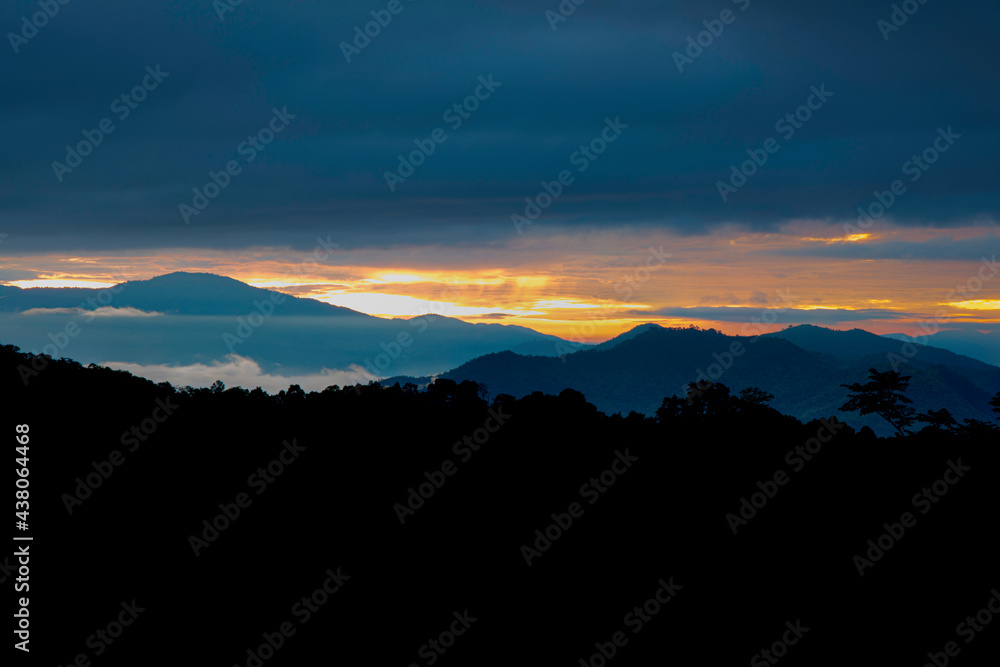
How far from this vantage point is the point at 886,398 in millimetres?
65562

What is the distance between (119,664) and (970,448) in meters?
Answer: 50.9

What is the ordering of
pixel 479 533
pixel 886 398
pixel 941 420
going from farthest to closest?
1. pixel 886 398
2. pixel 941 420
3. pixel 479 533

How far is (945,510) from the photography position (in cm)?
3988

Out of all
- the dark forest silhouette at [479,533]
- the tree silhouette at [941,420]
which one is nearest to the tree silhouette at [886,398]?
the tree silhouette at [941,420]

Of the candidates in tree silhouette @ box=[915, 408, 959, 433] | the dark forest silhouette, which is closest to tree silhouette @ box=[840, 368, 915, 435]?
tree silhouette @ box=[915, 408, 959, 433]

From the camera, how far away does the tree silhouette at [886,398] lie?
64312 mm

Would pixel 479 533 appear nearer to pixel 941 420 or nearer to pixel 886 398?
pixel 886 398

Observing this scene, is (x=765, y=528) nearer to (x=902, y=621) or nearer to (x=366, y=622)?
(x=902, y=621)

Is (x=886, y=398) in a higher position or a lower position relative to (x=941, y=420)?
higher

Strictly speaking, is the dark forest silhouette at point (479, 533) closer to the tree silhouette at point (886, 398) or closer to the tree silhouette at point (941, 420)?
the tree silhouette at point (941, 420)

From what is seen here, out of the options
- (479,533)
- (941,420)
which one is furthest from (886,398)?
(479,533)

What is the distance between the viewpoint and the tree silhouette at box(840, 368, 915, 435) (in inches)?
2532

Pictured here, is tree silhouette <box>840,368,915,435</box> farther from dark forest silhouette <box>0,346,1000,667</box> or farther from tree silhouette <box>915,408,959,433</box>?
dark forest silhouette <box>0,346,1000,667</box>

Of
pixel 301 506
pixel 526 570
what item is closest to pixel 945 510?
pixel 526 570
